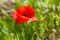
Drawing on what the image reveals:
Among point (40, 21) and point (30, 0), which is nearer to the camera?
point (40, 21)

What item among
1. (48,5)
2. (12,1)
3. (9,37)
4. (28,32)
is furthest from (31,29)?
(12,1)

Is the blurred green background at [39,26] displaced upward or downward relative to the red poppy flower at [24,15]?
downward

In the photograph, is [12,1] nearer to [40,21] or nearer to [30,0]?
[30,0]

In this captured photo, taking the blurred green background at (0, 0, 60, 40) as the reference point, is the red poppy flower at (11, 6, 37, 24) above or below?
above
